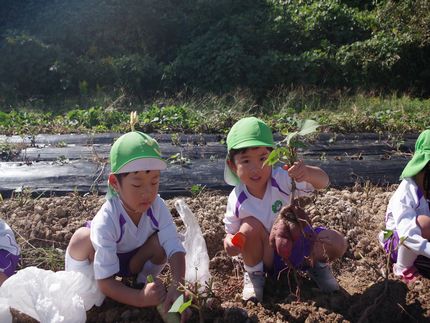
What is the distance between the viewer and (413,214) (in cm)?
248

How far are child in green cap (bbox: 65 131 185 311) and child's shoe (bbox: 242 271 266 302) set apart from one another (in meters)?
0.34

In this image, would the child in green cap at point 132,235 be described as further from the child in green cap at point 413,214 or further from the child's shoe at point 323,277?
the child in green cap at point 413,214

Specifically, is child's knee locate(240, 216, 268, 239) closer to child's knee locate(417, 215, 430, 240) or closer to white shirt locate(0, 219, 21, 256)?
child's knee locate(417, 215, 430, 240)

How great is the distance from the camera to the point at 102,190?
12.4 feet

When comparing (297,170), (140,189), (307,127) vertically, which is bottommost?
(140,189)

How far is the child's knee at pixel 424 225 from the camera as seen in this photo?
2451 millimetres

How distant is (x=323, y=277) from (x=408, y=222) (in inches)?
19.0

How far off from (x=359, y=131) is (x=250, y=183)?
345 centimetres

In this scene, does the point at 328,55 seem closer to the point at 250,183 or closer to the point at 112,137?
the point at 112,137

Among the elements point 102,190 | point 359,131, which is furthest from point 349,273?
point 359,131

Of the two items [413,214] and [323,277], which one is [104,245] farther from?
[413,214]

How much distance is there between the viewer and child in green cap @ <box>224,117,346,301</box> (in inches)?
91.9

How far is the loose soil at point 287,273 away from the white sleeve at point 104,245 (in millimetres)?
214

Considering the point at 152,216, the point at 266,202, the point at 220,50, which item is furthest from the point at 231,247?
the point at 220,50
